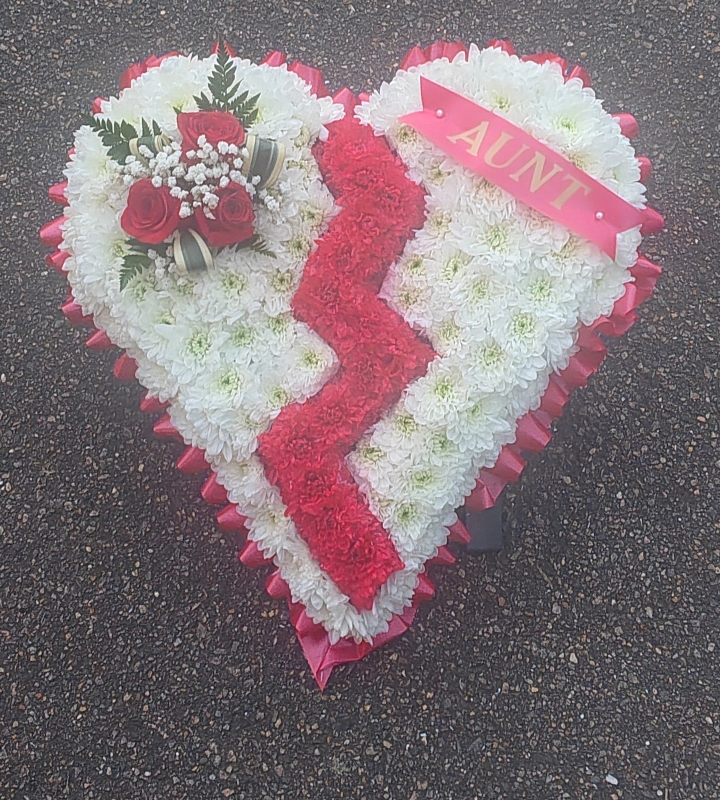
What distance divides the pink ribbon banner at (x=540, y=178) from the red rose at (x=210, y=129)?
1.13ft

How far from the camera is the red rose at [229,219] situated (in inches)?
41.8

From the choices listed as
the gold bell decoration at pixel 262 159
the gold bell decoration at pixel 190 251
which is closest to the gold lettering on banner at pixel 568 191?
the gold bell decoration at pixel 262 159

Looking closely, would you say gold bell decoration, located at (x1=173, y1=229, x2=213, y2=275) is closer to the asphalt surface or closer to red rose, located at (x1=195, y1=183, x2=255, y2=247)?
red rose, located at (x1=195, y1=183, x2=255, y2=247)

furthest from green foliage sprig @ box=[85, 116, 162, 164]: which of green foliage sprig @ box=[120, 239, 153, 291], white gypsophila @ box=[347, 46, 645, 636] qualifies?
white gypsophila @ box=[347, 46, 645, 636]

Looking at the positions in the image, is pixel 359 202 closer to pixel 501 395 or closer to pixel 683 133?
pixel 501 395

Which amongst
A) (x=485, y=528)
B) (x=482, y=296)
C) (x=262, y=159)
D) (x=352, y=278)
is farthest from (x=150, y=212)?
(x=485, y=528)

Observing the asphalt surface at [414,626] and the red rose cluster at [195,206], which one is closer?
the red rose cluster at [195,206]

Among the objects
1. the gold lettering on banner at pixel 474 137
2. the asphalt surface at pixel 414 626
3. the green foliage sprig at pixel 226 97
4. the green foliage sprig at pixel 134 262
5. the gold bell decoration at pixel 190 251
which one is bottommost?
the asphalt surface at pixel 414 626

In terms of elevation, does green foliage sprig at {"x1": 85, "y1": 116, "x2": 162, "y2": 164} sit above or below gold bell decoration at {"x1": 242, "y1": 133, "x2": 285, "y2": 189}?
below

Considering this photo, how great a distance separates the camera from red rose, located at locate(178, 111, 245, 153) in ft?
Answer: 3.48

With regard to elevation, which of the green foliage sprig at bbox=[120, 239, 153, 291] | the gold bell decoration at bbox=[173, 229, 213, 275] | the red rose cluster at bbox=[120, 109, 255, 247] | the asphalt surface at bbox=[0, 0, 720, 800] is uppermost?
the red rose cluster at bbox=[120, 109, 255, 247]

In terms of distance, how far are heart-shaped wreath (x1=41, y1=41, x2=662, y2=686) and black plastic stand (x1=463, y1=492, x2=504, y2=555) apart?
270 mm

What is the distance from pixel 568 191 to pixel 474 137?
0.17 m

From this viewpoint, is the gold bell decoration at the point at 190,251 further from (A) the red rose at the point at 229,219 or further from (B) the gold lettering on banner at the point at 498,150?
(B) the gold lettering on banner at the point at 498,150
